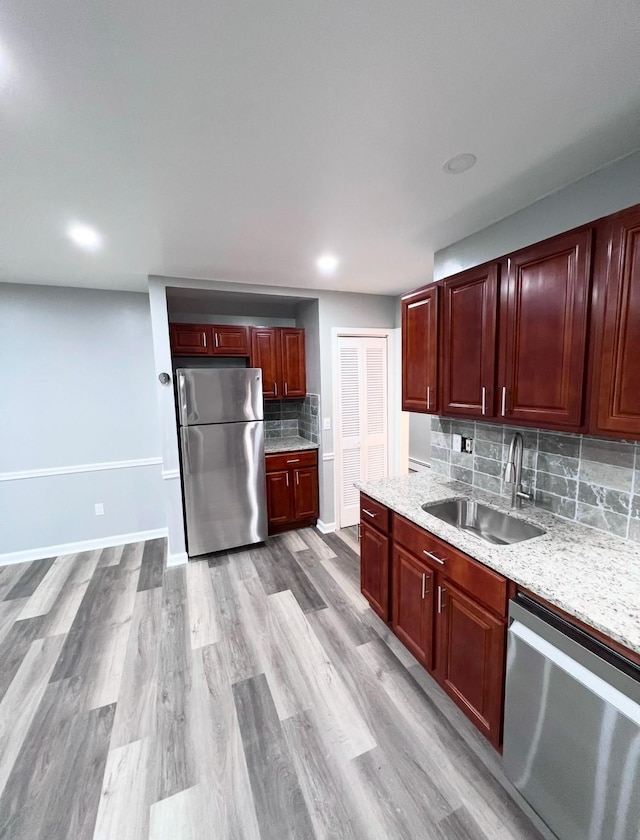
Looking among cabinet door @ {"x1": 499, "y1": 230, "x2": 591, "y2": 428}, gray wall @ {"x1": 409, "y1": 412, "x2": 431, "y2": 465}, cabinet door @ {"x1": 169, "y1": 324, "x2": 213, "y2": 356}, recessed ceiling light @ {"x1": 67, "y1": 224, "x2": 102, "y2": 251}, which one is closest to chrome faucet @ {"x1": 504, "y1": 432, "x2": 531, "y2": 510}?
cabinet door @ {"x1": 499, "y1": 230, "x2": 591, "y2": 428}

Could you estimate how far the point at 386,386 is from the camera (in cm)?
395

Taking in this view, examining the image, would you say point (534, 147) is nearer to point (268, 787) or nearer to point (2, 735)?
point (268, 787)

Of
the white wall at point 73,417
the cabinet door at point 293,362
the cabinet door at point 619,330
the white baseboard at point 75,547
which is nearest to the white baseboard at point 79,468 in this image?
the white wall at point 73,417

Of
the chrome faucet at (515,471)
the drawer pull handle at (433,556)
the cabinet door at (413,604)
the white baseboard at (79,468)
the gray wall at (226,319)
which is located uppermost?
the gray wall at (226,319)

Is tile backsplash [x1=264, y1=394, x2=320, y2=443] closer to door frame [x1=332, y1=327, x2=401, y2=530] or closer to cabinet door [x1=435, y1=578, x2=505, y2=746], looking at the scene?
door frame [x1=332, y1=327, x2=401, y2=530]

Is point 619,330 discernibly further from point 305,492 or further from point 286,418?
point 286,418

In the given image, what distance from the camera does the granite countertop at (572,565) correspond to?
1028mm

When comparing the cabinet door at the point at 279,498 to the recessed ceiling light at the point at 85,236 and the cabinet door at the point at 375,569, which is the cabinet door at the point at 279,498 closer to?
the cabinet door at the point at 375,569

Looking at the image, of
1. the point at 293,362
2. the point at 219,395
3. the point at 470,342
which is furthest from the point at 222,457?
the point at 470,342

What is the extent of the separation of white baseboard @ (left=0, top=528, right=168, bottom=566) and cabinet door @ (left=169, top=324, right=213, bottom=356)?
6.63 ft

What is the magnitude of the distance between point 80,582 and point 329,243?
3.42 metres

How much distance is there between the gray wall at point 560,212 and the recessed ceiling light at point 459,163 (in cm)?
57

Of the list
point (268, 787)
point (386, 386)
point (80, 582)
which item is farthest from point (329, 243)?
point (80, 582)

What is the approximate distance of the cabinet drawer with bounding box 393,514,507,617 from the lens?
52.8 inches
